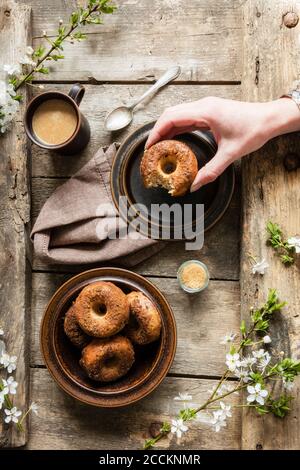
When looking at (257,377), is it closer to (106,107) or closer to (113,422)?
(113,422)

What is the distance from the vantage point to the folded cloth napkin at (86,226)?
189 centimetres

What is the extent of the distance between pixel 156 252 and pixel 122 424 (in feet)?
2.13

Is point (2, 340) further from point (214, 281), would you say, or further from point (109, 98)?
point (109, 98)

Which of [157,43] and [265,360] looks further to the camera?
[157,43]

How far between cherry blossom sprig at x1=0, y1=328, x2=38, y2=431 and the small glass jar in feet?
2.19

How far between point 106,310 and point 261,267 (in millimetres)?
547

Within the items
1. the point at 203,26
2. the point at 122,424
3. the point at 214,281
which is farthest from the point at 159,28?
the point at 122,424

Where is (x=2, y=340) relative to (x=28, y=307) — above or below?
below

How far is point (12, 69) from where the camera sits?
1.90 metres

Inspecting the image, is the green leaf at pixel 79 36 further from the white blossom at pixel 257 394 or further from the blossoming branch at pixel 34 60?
the white blossom at pixel 257 394

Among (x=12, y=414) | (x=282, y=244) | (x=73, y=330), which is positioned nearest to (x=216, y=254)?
(x=282, y=244)

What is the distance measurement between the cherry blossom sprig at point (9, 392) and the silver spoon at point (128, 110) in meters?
0.86

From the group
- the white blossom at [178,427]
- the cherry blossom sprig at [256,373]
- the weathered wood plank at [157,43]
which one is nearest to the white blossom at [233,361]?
the cherry blossom sprig at [256,373]

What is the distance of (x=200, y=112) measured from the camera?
1.78 metres
